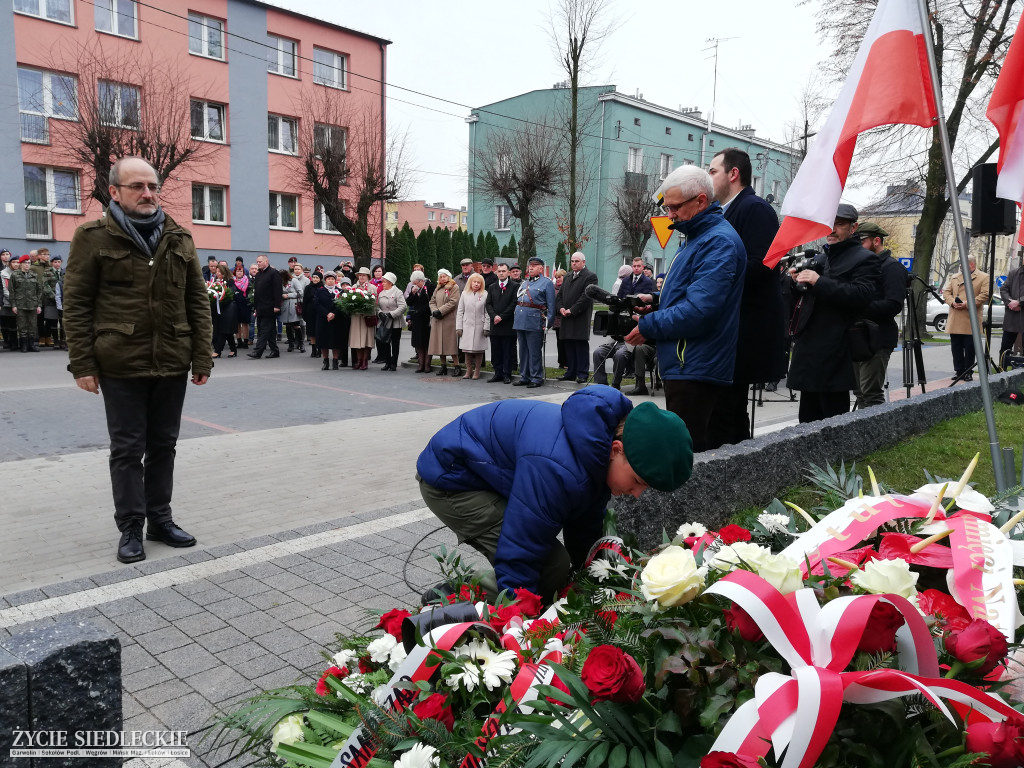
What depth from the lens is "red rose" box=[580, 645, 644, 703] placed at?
149 cm

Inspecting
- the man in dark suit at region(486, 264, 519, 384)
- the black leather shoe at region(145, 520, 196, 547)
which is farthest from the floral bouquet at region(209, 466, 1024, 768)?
the man in dark suit at region(486, 264, 519, 384)

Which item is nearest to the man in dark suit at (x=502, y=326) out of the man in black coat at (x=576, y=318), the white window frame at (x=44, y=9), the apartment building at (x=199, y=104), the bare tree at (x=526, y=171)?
the man in black coat at (x=576, y=318)

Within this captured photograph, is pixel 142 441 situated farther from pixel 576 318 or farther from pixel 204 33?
pixel 204 33

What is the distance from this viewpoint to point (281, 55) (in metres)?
32.3

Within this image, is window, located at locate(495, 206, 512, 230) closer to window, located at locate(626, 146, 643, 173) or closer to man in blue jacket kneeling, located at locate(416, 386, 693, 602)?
window, located at locate(626, 146, 643, 173)

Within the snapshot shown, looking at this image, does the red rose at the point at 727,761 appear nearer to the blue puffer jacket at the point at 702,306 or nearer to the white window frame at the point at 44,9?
the blue puffer jacket at the point at 702,306

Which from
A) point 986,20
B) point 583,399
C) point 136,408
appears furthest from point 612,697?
point 986,20

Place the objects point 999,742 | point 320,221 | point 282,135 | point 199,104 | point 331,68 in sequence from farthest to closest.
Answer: point 331,68 < point 320,221 < point 282,135 < point 199,104 < point 999,742

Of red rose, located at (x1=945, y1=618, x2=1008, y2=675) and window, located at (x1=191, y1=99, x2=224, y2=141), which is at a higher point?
window, located at (x1=191, y1=99, x2=224, y2=141)

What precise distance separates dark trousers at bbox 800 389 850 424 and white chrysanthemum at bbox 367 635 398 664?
4.47 meters

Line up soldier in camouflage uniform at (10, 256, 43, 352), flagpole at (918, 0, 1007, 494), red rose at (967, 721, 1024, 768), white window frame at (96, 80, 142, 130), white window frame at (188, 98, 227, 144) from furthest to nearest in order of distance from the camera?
white window frame at (188, 98, 227, 144) → white window frame at (96, 80, 142, 130) → soldier in camouflage uniform at (10, 256, 43, 352) → flagpole at (918, 0, 1007, 494) → red rose at (967, 721, 1024, 768)

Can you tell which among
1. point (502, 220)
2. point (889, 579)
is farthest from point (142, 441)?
point (502, 220)

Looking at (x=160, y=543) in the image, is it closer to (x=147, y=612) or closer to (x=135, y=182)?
(x=147, y=612)

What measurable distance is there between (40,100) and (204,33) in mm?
6861
